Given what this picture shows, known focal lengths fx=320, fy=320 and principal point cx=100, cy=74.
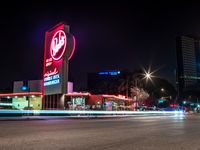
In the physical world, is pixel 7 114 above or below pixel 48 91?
below

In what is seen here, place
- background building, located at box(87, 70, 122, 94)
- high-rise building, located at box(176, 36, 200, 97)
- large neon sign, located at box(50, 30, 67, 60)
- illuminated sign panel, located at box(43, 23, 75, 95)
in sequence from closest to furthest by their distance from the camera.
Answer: illuminated sign panel, located at box(43, 23, 75, 95)
large neon sign, located at box(50, 30, 67, 60)
high-rise building, located at box(176, 36, 200, 97)
background building, located at box(87, 70, 122, 94)

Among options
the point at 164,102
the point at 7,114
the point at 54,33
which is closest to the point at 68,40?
the point at 54,33

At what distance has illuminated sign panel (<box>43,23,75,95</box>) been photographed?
172 feet

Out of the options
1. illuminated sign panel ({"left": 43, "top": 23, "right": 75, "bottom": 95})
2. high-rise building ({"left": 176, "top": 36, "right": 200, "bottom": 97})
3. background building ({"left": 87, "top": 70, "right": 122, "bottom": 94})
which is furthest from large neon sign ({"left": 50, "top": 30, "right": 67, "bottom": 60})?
background building ({"left": 87, "top": 70, "right": 122, "bottom": 94})

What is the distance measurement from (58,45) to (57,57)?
208 centimetres

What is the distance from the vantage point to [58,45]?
180ft

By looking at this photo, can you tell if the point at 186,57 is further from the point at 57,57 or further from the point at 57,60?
the point at 57,57

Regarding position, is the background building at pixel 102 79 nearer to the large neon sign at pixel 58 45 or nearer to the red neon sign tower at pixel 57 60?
the red neon sign tower at pixel 57 60

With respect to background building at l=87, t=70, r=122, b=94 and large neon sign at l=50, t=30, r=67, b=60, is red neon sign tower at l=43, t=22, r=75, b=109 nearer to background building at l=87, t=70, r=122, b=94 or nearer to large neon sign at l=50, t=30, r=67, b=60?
large neon sign at l=50, t=30, r=67, b=60

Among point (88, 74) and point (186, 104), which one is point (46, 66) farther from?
point (88, 74)

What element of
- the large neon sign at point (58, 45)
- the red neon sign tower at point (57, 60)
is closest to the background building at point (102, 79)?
the red neon sign tower at point (57, 60)

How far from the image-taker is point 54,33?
2260 inches

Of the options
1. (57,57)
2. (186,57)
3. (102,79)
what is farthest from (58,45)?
(102,79)

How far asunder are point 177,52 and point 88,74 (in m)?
78.1
